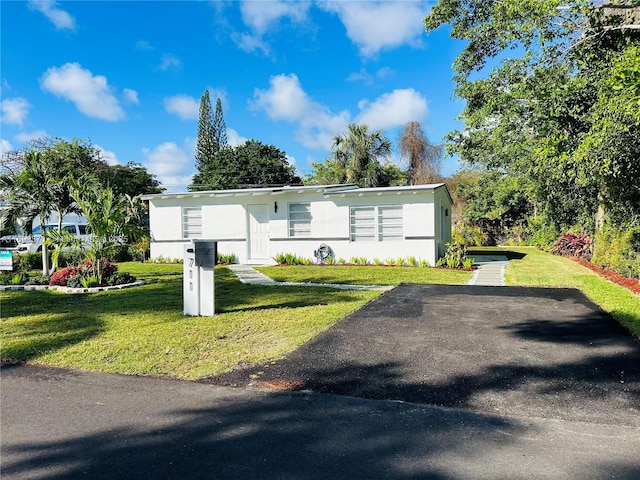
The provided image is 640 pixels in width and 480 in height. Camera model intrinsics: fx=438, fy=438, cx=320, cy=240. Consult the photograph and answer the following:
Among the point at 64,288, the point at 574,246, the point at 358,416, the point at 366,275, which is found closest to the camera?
the point at 358,416

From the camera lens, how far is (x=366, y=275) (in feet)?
41.4

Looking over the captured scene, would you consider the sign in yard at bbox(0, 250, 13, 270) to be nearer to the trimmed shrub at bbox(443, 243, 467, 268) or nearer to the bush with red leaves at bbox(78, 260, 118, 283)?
the bush with red leaves at bbox(78, 260, 118, 283)

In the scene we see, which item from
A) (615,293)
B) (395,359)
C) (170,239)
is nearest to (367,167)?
(170,239)

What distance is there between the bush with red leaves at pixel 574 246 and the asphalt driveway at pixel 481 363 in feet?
40.7

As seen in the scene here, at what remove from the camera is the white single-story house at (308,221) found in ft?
49.0

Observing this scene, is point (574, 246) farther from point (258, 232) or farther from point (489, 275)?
point (258, 232)

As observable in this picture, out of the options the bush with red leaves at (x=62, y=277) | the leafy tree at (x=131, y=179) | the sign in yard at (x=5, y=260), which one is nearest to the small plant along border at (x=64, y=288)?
the bush with red leaves at (x=62, y=277)

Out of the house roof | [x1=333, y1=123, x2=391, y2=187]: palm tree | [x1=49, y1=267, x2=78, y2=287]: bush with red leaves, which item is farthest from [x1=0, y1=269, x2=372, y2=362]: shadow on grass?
[x1=333, y1=123, x2=391, y2=187]: palm tree

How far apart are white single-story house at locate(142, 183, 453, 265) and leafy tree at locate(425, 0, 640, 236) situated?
370cm

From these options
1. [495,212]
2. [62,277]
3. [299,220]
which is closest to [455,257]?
[299,220]

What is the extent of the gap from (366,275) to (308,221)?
14.4 ft

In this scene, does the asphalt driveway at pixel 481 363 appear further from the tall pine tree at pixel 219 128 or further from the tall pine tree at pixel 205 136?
the tall pine tree at pixel 219 128

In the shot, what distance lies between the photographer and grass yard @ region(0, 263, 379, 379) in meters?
4.91

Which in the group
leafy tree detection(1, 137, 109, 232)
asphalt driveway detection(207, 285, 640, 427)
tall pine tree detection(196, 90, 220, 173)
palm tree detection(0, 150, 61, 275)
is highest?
tall pine tree detection(196, 90, 220, 173)
